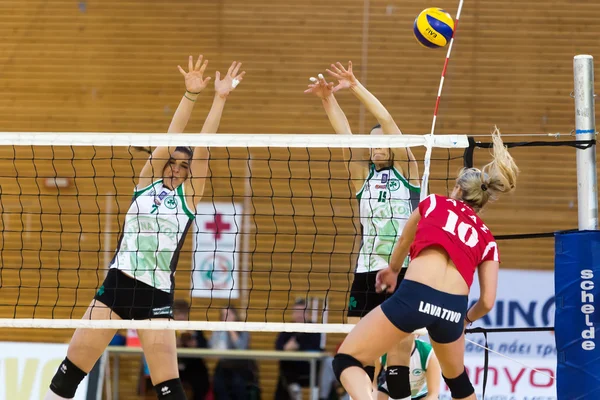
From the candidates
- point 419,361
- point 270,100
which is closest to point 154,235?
point 419,361

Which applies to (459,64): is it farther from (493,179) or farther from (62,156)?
(493,179)

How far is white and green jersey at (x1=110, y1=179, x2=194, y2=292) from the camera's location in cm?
564

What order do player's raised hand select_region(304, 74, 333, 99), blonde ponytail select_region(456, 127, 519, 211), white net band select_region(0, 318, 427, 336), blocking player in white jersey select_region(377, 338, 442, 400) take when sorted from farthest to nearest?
1. blocking player in white jersey select_region(377, 338, 442, 400)
2. player's raised hand select_region(304, 74, 333, 99)
3. white net band select_region(0, 318, 427, 336)
4. blonde ponytail select_region(456, 127, 519, 211)

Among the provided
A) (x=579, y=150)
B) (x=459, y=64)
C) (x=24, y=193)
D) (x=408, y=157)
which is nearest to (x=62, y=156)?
(x=24, y=193)

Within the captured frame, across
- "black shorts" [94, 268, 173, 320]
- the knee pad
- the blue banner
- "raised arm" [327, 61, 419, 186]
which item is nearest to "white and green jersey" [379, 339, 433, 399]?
the blue banner

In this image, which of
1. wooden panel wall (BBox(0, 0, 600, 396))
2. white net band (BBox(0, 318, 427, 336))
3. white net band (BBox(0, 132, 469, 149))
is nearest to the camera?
white net band (BBox(0, 318, 427, 336))

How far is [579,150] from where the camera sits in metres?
5.86

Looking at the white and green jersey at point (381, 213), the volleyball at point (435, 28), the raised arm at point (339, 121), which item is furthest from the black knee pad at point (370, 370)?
the volleyball at point (435, 28)

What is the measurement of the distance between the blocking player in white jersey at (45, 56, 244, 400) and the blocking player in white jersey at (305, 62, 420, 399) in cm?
117

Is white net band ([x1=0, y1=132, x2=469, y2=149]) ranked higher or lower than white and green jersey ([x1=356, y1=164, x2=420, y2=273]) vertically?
higher

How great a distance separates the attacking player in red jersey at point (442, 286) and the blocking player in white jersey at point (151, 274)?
135cm

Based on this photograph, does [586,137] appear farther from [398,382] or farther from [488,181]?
[398,382]

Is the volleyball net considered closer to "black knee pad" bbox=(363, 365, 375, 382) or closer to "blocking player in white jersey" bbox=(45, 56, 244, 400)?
"black knee pad" bbox=(363, 365, 375, 382)

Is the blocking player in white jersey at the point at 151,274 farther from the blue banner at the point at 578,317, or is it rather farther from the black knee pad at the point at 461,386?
the blue banner at the point at 578,317
